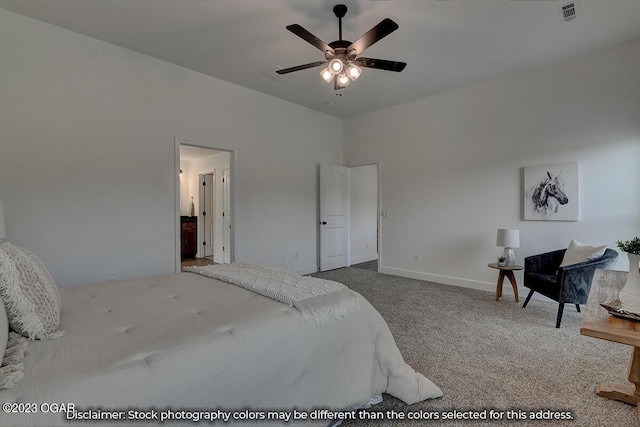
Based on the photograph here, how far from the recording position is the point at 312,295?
174 cm

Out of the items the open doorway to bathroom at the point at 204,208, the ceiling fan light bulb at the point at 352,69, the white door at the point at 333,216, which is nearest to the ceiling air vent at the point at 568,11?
the ceiling fan light bulb at the point at 352,69

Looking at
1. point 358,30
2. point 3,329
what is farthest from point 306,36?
point 3,329

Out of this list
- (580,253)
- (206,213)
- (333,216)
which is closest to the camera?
(580,253)

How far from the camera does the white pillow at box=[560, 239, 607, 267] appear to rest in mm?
3168

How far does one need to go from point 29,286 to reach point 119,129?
2761mm

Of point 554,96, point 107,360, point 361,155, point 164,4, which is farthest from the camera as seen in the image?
point 361,155

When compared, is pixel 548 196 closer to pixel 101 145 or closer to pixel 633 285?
pixel 633 285

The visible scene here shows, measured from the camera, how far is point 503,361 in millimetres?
2395

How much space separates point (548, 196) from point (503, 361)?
2.55 metres

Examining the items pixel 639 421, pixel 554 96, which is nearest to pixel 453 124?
pixel 554 96

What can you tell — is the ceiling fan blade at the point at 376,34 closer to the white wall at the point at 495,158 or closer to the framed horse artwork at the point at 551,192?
the white wall at the point at 495,158

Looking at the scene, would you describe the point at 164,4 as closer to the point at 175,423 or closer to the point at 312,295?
the point at 312,295

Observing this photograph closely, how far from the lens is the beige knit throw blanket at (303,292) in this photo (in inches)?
63.0

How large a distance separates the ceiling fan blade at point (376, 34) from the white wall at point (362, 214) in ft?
13.2
